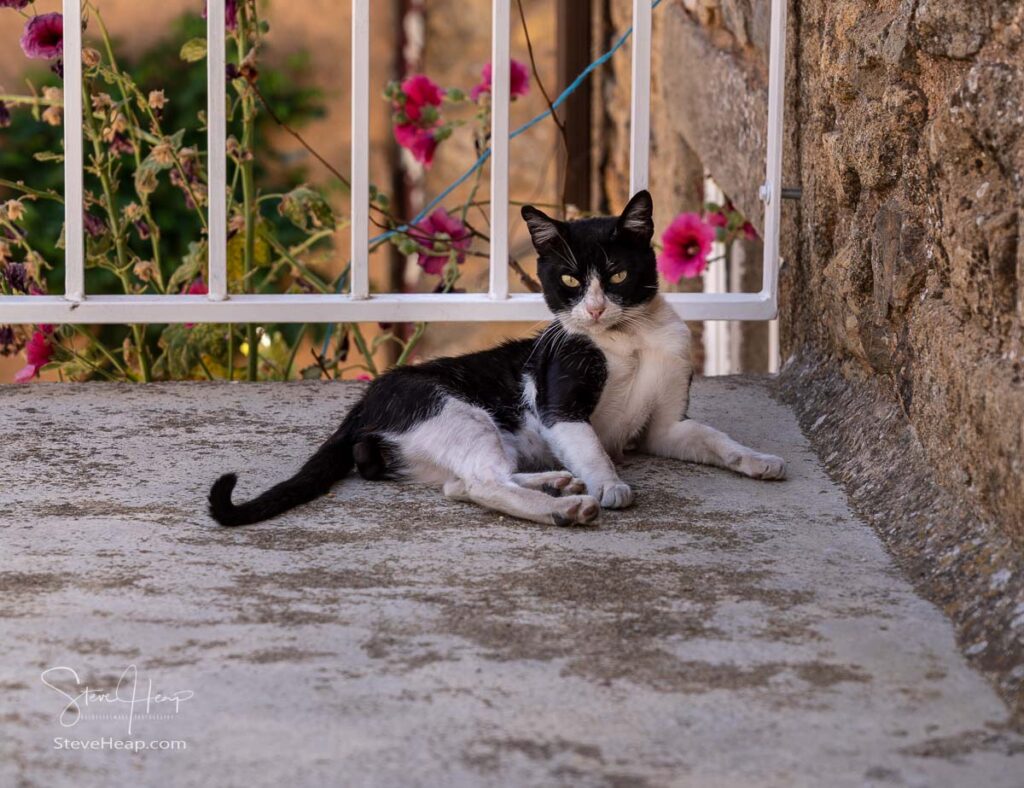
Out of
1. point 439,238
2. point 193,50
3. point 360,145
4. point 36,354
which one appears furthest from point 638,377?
point 36,354

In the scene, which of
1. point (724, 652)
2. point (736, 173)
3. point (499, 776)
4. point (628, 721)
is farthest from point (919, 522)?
point (736, 173)

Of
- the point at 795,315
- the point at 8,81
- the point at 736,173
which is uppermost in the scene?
the point at 8,81

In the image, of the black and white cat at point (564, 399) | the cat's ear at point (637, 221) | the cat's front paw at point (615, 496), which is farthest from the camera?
the cat's ear at point (637, 221)

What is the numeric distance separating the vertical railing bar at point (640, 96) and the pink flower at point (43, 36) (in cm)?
130

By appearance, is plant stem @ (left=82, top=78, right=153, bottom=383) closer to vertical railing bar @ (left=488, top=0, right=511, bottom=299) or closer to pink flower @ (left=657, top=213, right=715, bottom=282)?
vertical railing bar @ (left=488, top=0, right=511, bottom=299)

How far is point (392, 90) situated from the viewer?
Result: 358cm

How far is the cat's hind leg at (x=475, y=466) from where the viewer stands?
88.4 inches

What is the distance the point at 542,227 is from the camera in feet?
8.71

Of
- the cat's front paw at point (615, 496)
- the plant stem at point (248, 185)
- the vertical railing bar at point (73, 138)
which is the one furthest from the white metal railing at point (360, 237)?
the cat's front paw at point (615, 496)

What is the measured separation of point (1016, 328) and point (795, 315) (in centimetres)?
124

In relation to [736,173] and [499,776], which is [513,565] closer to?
[499,776]

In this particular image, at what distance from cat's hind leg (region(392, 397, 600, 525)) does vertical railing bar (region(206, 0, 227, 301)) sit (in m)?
0.76

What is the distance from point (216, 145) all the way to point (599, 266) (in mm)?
898

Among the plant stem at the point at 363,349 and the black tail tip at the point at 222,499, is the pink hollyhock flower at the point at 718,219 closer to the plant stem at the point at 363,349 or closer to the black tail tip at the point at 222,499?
the plant stem at the point at 363,349
